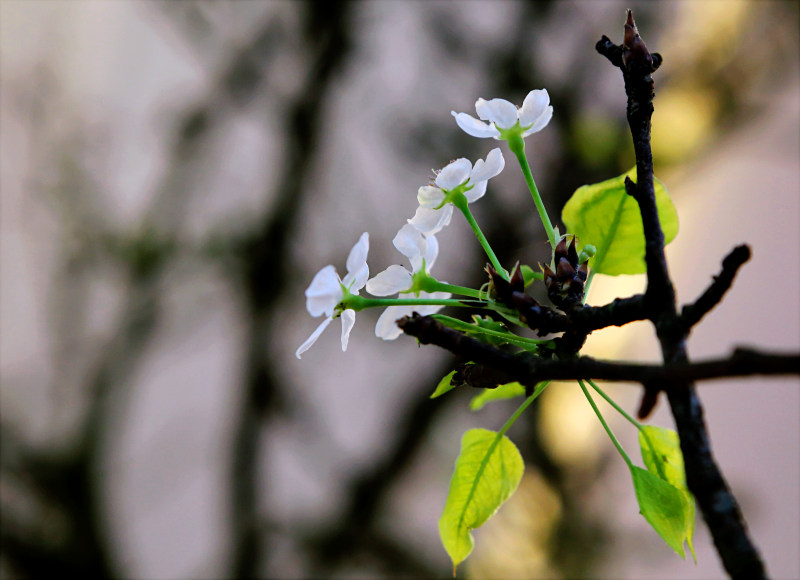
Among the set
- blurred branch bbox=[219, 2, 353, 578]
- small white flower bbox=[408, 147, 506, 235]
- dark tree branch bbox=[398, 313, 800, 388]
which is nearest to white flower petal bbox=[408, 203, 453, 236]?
small white flower bbox=[408, 147, 506, 235]

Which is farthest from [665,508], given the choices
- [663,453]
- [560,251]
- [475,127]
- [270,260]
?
[270,260]

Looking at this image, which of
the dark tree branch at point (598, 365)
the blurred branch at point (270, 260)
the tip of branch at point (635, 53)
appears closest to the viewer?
the dark tree branch at point (598, 365)

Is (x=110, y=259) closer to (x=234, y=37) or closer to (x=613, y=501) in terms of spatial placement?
(x=234, y=37)

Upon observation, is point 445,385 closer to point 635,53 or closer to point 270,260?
point 635,53

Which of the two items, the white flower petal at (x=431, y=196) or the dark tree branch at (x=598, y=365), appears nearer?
the dark tree branch at (x=598, y=365)

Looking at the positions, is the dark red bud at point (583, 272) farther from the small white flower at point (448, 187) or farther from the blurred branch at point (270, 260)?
the blurred branch at point (270, 260)

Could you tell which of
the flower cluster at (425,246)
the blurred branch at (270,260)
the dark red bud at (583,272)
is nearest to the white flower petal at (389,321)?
the flower cluster at (425,246)

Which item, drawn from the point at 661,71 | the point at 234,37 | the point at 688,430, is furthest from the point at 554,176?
the point at 688,430
